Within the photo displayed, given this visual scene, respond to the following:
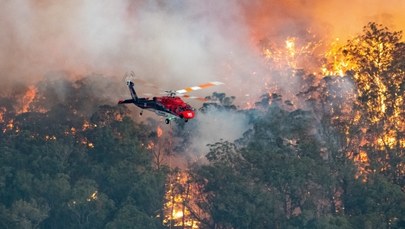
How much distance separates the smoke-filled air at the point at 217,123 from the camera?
10550 cm

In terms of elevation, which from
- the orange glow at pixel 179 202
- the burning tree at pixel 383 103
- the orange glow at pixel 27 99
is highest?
the orange glow at pixel 27 99

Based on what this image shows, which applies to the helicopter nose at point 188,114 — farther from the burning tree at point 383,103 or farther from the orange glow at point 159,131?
the orange glow at point 159,131

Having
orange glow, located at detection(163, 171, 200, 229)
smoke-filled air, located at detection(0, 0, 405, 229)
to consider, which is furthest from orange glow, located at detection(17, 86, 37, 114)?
orange glow, located at detection(163, 171, 200, 229)

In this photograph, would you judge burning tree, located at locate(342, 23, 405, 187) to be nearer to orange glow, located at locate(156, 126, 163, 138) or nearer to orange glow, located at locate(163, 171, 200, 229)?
orange glow, located at locate(163, 171, 200, 229)

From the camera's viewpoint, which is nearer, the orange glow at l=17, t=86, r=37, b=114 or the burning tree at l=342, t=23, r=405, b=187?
the burning tree at l=342, t=23, r=405, b=187

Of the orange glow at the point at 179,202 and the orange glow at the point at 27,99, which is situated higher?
the orange glow at the point at 27,99

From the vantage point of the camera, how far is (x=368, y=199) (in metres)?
100

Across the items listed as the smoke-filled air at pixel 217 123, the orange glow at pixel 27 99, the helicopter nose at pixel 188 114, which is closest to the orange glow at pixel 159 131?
the smoke-filled air at pixel 217 123

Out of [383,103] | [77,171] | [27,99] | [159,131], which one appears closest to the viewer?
[383,103]

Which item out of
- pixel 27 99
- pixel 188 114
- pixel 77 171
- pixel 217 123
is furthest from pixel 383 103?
pixel 27 99

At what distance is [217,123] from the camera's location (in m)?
119

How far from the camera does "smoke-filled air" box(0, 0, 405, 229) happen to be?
10550 centimetres

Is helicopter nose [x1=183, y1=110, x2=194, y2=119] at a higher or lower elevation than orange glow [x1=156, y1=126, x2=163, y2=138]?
lower

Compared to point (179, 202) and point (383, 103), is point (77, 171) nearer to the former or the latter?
point (179, 202)
